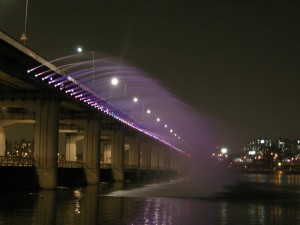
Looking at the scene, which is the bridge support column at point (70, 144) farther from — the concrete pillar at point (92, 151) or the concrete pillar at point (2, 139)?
the concrete pillar at point (92, 151)

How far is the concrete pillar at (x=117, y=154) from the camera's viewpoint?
9988cm

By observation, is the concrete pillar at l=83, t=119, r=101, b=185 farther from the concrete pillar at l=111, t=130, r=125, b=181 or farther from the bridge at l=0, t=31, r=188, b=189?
the concrete pillar at l=111, t=130, r=125, b=181

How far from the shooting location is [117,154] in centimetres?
10250

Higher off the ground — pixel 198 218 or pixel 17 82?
pixel 17 82

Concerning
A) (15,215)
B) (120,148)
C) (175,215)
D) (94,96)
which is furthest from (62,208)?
(120,148)

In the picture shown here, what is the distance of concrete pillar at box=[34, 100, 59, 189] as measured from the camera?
58.2m

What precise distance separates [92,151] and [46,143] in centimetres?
2252

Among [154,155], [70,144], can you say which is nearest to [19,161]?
[70,144]

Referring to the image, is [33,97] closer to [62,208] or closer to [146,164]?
[62,208]

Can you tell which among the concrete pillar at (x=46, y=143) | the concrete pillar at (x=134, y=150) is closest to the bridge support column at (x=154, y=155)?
the concrete pillar at (x=134, y=150)

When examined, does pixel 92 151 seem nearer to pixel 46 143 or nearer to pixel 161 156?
pixel 46 143

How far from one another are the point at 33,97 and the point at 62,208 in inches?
1049

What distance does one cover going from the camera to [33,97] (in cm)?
5978

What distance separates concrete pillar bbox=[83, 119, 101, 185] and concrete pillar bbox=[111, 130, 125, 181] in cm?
1920
